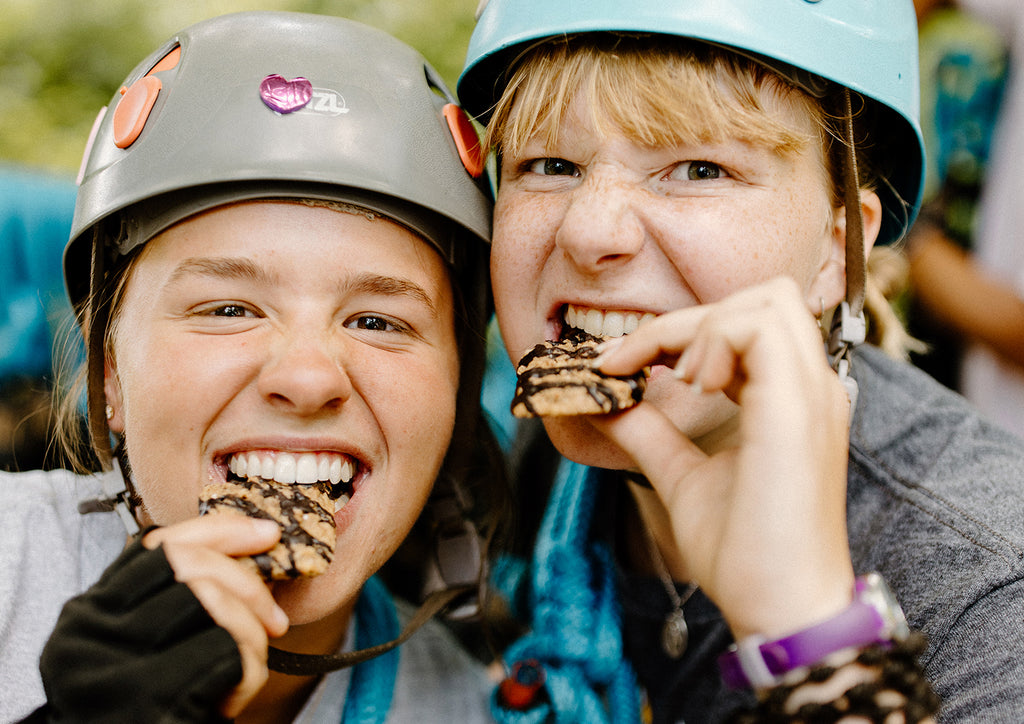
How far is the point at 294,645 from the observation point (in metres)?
2.27

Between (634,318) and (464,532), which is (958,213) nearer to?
(634,318)

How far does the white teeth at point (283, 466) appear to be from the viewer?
1934 millimetres

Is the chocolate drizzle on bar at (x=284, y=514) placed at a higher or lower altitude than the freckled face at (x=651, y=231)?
lower

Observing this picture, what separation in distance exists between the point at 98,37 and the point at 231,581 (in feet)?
16.1

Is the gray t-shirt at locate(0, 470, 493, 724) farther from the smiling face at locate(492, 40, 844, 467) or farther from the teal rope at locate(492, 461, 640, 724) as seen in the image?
the smiling face at locate(492, 40, 844, 467)

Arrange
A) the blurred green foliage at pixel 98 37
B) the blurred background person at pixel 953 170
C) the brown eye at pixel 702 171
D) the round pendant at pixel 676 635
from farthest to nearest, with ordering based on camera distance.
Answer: the blurred green foliage at pixel 98 37, the blurred background person at pixel 953 170, the round pendant at pixel 676 635, the brown eye at pixel 702 171

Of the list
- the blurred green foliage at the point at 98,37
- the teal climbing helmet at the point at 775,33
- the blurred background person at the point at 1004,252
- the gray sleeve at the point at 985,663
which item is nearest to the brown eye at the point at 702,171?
the teal climbing helmet at the point at 775,33

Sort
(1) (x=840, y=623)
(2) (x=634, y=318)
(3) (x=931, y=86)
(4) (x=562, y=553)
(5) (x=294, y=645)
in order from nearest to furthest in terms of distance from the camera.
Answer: (1) (x=840, y=623) < (2) (x=634, y=318) < (5) (x=294, y=645) < (4) (x=562, y=553) < (3) (x=931, y=86)

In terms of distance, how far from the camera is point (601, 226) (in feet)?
6.19

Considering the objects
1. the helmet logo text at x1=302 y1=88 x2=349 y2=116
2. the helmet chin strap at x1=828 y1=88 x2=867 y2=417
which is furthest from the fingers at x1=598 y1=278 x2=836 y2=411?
the helmet logo text at x1=302 y1=88 x2=349 y2=116

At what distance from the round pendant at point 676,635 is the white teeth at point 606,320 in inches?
35.5

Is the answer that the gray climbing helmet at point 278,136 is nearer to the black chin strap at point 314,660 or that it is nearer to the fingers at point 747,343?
the fingers at point 747,343

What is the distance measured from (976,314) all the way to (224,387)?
9.75 ft

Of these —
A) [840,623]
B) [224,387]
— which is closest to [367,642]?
[224,387]
